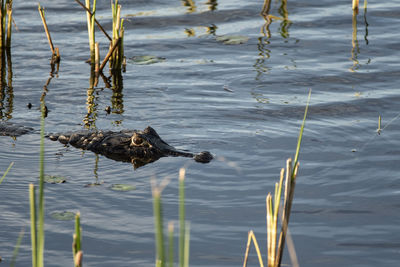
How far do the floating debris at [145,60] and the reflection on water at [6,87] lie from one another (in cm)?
171

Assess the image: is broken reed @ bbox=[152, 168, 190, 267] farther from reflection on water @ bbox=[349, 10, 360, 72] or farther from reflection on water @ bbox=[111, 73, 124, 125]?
reflection on water @ bbox=[349, 10, 360, 72]

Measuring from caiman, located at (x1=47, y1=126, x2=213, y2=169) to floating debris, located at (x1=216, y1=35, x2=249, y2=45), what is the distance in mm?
4190

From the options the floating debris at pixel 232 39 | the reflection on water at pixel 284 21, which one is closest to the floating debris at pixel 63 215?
the floating debris at pixel 232 39

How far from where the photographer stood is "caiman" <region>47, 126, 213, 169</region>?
22.0 feet

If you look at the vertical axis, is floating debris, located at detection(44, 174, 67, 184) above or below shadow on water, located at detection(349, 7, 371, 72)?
below

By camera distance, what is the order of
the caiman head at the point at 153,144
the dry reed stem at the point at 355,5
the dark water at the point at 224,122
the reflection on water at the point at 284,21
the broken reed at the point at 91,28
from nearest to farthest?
the dark water at the point at 224,122
the caiman head at the point at 153,144
the broken reed at the point at 91,28
the reflection on water at the point at 284,21
the dry reed stem at the point at 355,5

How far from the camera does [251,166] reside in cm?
643

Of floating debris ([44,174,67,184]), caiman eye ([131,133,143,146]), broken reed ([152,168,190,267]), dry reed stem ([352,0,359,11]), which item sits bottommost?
floating debris ([44,174,67,184])

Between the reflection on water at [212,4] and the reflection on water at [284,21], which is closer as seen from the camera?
the reflection on water at [284,21]

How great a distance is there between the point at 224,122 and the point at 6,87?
3111mm

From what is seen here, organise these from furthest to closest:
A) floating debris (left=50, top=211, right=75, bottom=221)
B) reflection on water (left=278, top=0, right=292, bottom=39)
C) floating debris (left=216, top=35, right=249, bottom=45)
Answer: reflection on water (left=278, top=0, right=292, bottom=39)
floating debris (left=216, top=35, right=249, bottom=45)
floating debris (left=50, top=211, right=75, bottom=221)

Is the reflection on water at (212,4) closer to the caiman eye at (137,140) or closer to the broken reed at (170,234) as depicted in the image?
the caiman eye at (137,140)

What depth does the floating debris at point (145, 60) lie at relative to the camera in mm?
10039

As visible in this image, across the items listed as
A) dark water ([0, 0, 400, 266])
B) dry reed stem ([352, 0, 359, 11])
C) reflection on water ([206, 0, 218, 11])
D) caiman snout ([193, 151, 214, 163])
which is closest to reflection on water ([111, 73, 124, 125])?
dark water ([0, 0, 400, 266])
